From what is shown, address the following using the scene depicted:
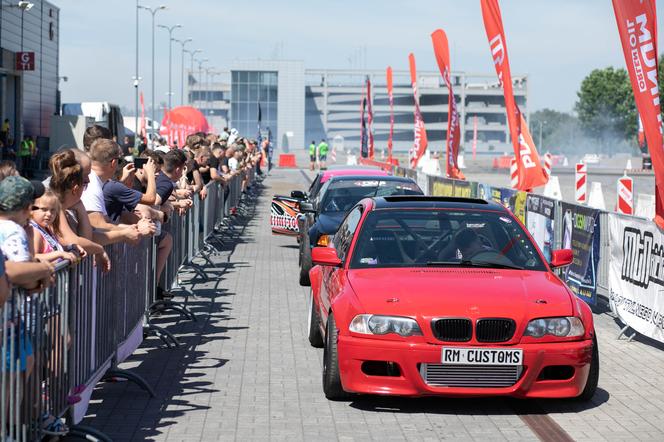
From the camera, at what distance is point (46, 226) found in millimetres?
6883

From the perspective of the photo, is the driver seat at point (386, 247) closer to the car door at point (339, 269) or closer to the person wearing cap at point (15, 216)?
the car door at point (339, 269)

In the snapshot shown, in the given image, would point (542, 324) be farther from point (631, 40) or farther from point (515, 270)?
point (631, 40)

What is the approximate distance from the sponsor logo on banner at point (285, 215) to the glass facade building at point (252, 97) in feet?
494

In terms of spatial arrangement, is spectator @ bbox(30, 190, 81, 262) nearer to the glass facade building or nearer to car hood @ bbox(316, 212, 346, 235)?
car hood @ bbox(316, 212, 346, 235)

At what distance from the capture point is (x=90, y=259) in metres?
7.04

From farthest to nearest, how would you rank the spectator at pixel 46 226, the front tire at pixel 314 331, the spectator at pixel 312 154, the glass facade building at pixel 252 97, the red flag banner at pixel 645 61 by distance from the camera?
1. the glass facade building at pixel 252 97
2. the spectator at pixel 312 154
3. the red flag banner at pixel 645 61
4. the front tire at pixel 314 331
5. the spectator at pixel 46 226

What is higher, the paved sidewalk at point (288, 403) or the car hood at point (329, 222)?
the car hood at point (329, 222)

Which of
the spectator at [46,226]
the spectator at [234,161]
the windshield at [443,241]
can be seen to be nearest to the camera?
the spectator at [46,226]

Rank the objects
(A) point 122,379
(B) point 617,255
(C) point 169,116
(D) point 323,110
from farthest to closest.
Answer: (D) point 323,110 < (C) point 169,116 < (B) point 617,255 < (A) point 122,379

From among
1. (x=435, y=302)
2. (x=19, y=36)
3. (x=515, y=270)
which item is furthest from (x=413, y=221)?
(x=19, y=36)

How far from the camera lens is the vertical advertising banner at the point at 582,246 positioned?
1305 centimetres

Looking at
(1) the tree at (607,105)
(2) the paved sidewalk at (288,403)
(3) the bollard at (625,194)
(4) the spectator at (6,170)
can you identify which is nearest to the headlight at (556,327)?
(2) the paved sidewalk at (288,403)

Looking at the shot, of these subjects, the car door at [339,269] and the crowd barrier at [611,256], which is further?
the crowd barrier at [611,256]

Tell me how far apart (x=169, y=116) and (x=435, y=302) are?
49494 millimetres
